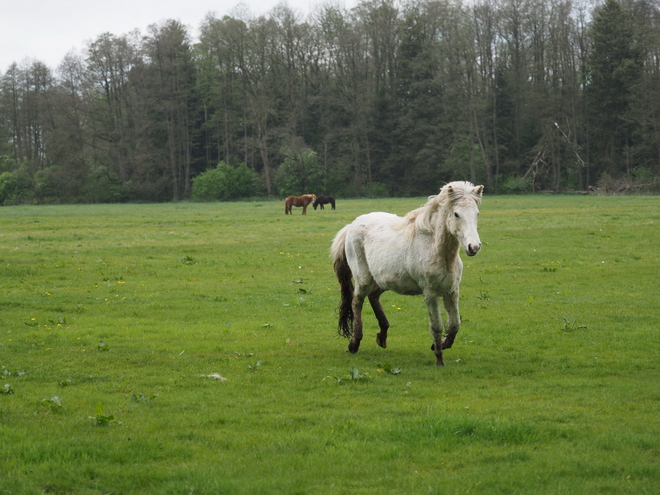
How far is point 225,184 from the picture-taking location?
2808 inches

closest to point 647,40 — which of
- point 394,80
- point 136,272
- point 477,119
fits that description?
point 477,119

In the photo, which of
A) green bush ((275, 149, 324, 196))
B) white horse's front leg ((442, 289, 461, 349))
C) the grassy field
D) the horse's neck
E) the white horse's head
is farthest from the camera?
green bush ((275, 149, 324, 196))

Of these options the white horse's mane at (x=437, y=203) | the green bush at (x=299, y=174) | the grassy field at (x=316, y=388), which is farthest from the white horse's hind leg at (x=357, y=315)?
the green bush at (x=299, y=174)

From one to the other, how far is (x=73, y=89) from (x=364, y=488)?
75.7m

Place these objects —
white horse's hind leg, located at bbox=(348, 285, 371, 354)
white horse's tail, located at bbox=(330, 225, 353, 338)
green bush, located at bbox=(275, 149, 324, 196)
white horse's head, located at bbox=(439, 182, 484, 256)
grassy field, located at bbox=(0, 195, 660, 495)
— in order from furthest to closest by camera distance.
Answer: green bush, located at bbox=(275, 149, 324, 196) < white horse's tail, located at bbox=(330, 225, 353, 338) < white horse's hind leg, located at bbox=(348, 285, 371, 354) < white horse's head, located at bbox=(439, 182, 484, 256) < grassy field, located at bbox=(0, 195, 660, 495)

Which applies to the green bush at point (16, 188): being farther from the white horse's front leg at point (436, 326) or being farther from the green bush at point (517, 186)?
the white horse's front leg at point (436, 326)

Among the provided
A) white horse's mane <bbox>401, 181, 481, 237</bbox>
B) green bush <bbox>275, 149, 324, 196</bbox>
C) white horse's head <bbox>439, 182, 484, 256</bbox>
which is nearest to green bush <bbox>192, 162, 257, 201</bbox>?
green bush <bbox>275, 149, 324, 196</bbox>

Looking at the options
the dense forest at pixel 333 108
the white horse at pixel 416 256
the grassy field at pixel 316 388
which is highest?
the dense forest at pixel 333 108

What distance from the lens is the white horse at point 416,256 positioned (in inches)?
319

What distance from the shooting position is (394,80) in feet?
232

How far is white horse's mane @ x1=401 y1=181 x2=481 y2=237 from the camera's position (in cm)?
808

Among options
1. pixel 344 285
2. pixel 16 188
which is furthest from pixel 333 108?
pixel 344 285

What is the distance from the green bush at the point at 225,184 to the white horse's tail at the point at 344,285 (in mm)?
61957

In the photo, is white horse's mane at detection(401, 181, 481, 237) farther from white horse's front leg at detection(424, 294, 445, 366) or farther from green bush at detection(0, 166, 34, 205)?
green bush at detection(0, 166, 34, 205)
